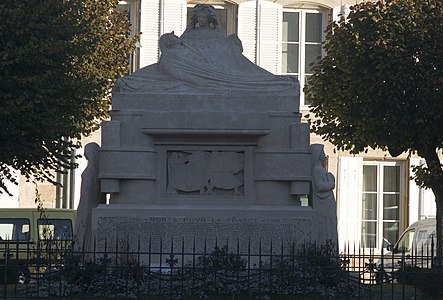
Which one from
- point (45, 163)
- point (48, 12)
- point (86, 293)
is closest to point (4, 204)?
point (45, 163)

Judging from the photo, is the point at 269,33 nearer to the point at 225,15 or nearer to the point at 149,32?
the point at 225,15

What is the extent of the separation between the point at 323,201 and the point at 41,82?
627cm

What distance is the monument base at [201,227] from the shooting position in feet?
57.5

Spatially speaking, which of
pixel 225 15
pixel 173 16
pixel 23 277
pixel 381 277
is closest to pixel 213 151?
pixel 23 277

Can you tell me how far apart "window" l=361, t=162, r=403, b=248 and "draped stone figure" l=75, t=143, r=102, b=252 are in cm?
1921

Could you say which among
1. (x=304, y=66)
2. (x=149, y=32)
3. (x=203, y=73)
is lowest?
(x=203, y=73)

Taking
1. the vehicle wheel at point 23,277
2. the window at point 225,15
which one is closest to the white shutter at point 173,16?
the window at point 225,15

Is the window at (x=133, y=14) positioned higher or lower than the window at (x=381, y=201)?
higher

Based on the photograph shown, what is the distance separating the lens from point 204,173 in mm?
17938

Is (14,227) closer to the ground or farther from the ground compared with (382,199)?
closer to the ground

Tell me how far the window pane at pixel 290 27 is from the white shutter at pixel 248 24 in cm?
85

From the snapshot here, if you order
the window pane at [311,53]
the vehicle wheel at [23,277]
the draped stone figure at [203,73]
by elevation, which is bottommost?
the vehicle wheel at [23,277]

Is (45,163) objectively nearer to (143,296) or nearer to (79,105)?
(79,105)

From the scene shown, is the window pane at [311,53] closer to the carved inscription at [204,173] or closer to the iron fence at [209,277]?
the carved inscription at [204,173]
